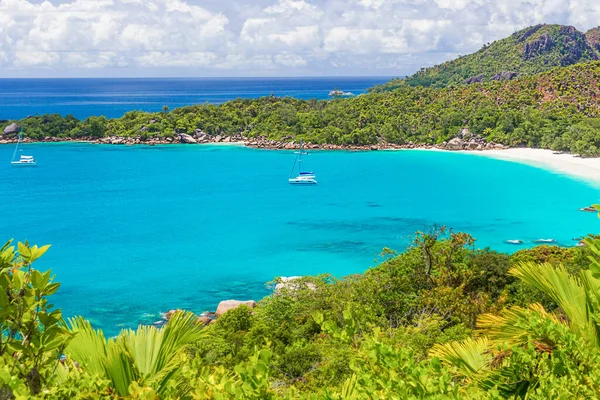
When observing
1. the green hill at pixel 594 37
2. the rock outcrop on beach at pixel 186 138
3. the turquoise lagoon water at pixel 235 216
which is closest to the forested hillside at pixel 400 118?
the rock outcrop on beach at pixel 186 138

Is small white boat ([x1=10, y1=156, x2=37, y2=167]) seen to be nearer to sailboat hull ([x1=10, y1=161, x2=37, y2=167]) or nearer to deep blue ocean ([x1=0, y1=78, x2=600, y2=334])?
sailboat hull ([x1=10, y1=161, x2=37, y2=167])

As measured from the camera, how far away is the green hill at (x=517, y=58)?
324ft

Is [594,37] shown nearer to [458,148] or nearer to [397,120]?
[397,120]

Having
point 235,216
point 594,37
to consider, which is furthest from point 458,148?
point 594,37

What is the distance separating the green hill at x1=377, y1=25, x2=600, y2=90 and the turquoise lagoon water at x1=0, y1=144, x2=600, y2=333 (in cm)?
5296

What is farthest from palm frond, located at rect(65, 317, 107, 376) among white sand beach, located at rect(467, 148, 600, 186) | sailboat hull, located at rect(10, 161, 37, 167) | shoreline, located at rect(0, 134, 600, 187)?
sailboat hull, located at rect(10, 161, 37, 167)

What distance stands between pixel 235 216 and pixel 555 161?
29985 millimetres

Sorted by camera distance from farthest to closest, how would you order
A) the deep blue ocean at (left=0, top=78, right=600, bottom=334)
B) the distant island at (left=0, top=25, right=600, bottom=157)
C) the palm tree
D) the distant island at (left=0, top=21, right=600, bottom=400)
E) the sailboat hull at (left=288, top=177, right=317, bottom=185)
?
the distant island at (left=0, top=25, right=600, bottom=157)
the sailboat hull at (left=288, top=177, right=317, bottom=185)
the deep blue ocean at (left=0, top=78, right=600, bottom=334)
the palm tree
the distant island at (left=0, top=21, right=600, bottom=400)

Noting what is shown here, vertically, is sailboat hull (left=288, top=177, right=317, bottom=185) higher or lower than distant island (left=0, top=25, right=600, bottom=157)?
lower

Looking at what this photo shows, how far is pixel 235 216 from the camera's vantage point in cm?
3481

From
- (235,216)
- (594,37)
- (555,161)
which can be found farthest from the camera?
(594,37)

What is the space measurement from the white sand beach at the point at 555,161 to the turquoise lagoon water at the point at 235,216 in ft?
5.65

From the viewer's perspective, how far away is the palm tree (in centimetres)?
330

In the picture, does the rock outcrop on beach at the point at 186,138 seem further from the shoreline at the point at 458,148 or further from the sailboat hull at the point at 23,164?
the sailboat hull at the point at 23,164
